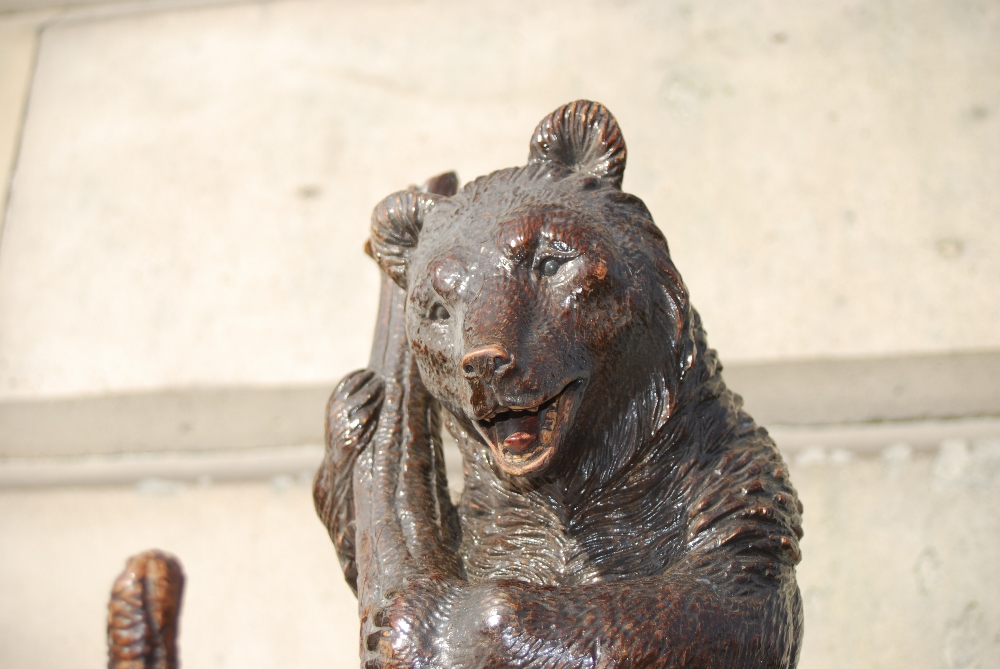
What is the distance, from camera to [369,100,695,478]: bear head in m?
0.76

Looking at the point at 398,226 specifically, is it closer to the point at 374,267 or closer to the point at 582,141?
the point at 582,141

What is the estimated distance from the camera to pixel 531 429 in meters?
0.77

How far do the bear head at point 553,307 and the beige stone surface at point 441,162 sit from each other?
3.03 feet

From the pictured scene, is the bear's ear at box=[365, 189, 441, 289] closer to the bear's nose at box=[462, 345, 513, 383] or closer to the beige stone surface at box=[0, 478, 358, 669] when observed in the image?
the bear's nose at box=[462, 345, 513, 383]

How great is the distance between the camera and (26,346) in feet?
6.68

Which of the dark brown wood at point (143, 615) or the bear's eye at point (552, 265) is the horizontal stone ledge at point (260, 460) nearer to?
the dark brown wood at point (143, 615)

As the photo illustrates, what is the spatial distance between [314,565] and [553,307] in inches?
47.9

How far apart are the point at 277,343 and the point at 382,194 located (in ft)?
1.11

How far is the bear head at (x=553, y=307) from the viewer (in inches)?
29.9

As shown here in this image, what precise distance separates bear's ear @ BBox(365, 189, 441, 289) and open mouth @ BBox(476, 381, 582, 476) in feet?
0.67

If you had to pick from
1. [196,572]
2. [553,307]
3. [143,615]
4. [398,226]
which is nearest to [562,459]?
[553,307]

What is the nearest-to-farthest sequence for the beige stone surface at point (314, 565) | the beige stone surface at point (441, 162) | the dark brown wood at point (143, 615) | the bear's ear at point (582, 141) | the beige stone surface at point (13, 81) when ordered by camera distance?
the bear's ear at point (582, 141), the dark brown wood at point (143, 615), the beige stone surface at point (314, 565), the beige stone surface at point (441, 162), the beige stone surface at point (13, 81)

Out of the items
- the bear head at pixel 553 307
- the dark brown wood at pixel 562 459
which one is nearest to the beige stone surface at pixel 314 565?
the dark brown wood at pixel 562 459

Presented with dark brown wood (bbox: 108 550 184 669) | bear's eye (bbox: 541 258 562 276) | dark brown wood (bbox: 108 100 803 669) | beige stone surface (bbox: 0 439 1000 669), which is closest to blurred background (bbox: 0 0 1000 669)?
beige stone surface (bbox: 0 439 1000 669)
